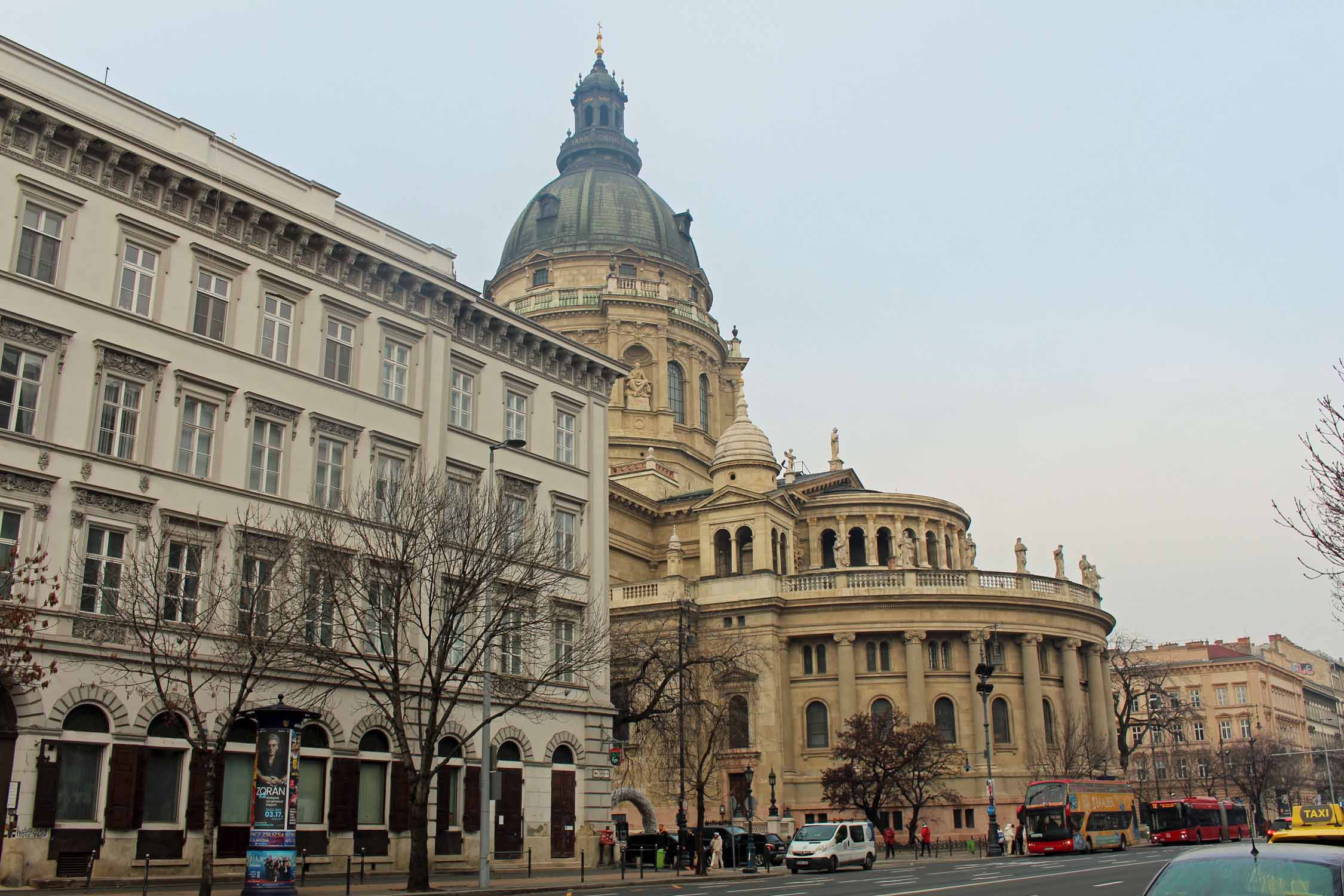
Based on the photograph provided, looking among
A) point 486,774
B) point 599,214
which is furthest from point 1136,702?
point 486,774

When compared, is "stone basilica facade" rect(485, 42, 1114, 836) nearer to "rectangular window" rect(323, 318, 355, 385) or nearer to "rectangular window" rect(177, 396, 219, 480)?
"rectangular window" rect(323, 318, 355, 385)

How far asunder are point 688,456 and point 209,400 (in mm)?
59802

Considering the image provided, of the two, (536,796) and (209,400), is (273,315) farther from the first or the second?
(536,796)

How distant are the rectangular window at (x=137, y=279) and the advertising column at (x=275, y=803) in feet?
38.5

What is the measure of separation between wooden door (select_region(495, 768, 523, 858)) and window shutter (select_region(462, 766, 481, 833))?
0.71 m

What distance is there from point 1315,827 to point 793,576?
200ft

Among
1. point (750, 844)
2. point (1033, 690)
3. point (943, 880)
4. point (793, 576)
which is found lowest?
point (943, 880)

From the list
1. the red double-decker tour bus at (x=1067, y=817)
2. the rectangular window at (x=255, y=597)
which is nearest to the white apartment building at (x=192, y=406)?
the rectangular window at (x=255, y=597)

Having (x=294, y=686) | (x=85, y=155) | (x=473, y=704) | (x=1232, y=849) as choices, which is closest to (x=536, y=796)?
(x=473, y=704)

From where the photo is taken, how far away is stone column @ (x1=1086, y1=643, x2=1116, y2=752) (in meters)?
77.4

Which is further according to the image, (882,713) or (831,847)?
(882,713)

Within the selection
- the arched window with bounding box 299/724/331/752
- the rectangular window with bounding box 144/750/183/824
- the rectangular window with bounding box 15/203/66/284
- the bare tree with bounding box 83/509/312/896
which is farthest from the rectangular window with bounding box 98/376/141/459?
the arched window with bounding box 299/724/331/752

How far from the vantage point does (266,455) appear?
3478cm

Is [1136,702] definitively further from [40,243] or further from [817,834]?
[40,243]
